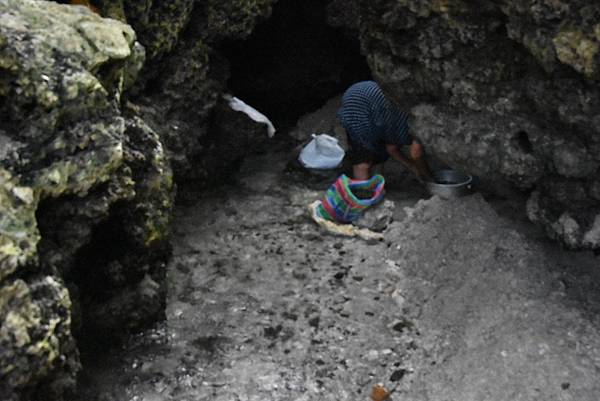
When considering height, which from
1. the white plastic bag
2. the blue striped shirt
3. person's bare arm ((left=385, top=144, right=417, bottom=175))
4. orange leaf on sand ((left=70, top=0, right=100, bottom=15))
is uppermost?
orange leaf on sand ((left=70, top=0, right=100, bottom=15))

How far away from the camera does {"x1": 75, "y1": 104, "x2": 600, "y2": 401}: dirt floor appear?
11.9ft

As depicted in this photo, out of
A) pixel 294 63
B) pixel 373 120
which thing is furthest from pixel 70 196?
pixel 294 63

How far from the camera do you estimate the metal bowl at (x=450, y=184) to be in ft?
16.8

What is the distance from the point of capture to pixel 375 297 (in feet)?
14.5

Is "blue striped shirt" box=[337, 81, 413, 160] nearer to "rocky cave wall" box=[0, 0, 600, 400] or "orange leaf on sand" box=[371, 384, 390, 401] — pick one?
"rocky cave wall" box=[0, 0, 600, 400]

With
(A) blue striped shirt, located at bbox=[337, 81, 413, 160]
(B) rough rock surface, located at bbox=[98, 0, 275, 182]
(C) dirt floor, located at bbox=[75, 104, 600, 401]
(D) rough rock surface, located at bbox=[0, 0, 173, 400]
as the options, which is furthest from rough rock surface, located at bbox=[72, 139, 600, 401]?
(A) blue striped shirt, located at bbox=[337, 81, 413, 160]

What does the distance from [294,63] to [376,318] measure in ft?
12.6

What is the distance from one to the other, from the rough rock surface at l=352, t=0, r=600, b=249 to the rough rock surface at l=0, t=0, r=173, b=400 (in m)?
1.64

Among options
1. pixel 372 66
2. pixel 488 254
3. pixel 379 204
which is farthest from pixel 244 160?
pixel 488 254

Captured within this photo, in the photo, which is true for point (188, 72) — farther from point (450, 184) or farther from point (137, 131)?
point (450, 184)

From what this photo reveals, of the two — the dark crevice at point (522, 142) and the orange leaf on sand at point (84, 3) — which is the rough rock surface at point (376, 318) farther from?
the orange leaf on sand at point (84, 3)

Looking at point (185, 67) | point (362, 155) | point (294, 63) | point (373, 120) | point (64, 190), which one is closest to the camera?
point (64, 190)

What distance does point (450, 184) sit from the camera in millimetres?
5348

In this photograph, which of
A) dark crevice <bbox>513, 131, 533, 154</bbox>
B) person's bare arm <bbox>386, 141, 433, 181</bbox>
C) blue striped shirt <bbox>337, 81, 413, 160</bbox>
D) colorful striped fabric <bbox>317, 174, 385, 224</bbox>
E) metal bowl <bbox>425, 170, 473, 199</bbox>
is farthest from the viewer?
blue striped shirt <bbox>337, 81, 413, 160</bbox>
